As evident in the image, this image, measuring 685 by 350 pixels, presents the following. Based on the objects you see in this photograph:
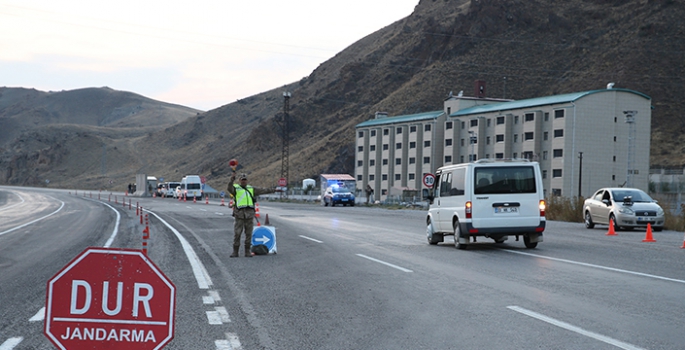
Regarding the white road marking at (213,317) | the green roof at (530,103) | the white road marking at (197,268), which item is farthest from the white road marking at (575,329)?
the green roof at (530,103)

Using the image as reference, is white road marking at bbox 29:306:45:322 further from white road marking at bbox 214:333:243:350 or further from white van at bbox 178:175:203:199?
white van at bbox 178:175:203:199

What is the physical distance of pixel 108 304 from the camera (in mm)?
4531

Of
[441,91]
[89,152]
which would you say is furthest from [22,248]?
[89,152]

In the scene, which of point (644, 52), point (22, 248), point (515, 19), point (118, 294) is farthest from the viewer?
point (515, 19)

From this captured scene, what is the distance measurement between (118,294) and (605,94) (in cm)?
8003

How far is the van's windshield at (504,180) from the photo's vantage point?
16.7 m

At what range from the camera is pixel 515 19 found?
13338 centimetres

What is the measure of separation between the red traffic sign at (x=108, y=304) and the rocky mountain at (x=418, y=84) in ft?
292

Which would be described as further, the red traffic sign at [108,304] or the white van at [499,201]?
the white van at [499,201]

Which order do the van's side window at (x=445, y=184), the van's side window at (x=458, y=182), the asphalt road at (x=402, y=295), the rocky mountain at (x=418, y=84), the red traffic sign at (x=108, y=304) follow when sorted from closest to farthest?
1. the red traffic sign at (x=108, y=304)
2. the asphalt road at (x=402, y=295)
3. the van's side window at (x=458, y=182)
4. the van's side window at (x=445, y=184)
5. the rocky mountain at (x=418, y=84)

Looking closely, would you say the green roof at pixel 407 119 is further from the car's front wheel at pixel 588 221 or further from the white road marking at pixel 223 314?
the white road marking at pixel 223 314

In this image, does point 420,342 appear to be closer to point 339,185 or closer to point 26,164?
Answer: point 339,185

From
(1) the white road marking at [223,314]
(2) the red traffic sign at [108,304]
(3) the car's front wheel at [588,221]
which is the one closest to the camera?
(2) the red traffic sign at [108,304]

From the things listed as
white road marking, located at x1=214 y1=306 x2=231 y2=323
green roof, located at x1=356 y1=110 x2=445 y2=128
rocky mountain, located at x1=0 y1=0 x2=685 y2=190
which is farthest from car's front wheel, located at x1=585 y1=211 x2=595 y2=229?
green roof, located at x1=356 y1=110 x2=445 y2=128
